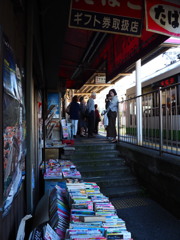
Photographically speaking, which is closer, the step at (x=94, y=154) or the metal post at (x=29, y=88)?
the metal post at (x=29, y=88)

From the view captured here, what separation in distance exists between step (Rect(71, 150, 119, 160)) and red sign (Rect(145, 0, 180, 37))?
10.7 feet

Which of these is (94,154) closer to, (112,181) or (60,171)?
(112,181)

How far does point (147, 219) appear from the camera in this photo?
10.2ft

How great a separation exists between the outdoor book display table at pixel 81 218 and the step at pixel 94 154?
2301 mm

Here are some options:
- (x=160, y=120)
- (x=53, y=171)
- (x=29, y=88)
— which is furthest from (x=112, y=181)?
(x=29, y=88)

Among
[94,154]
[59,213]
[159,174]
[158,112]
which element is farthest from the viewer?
[94,154]

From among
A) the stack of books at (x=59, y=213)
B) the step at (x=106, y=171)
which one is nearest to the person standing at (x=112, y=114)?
the step at (x=106, y=171)

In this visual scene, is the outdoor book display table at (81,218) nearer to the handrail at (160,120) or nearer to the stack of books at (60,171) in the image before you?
the stack of books at (60,171)

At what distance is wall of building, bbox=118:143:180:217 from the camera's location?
3.16m

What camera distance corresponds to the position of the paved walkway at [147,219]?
2.68 m

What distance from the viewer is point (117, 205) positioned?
366 cm

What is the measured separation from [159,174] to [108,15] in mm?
2947

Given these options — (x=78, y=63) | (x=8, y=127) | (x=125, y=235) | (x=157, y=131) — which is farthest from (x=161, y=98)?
(x=78, y=63)

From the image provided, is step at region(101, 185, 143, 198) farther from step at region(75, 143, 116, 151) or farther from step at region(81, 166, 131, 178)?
step at region(75, 143, 116, 151)
